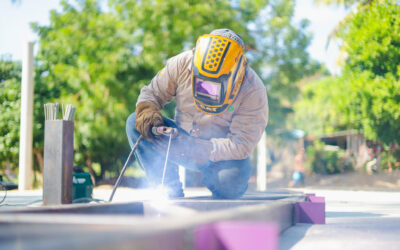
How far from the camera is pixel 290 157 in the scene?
76.5 ft

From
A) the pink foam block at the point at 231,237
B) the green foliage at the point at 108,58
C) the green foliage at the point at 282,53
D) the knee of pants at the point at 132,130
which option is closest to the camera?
the pink foam block at the point at 231,237

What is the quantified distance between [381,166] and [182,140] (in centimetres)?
1472

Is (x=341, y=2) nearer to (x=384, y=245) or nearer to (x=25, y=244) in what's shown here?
(x=384, y=245)

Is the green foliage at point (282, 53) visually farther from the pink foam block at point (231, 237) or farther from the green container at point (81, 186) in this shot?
the pink foam block at point (231, 237)

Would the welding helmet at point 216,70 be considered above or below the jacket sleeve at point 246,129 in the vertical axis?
above

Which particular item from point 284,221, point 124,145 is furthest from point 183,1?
point 284,221

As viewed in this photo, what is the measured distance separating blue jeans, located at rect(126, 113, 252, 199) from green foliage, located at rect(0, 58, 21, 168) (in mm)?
7819

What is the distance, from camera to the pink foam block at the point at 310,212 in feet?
10.5

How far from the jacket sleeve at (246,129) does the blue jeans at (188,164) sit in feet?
0.41

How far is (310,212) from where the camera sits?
3.25 metres

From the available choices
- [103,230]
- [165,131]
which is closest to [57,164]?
[165,131]

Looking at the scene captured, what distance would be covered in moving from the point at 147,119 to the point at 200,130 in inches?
20.6

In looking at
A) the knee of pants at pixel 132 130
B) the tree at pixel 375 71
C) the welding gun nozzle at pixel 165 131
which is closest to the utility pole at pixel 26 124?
the knee of pants at pixel 132 130

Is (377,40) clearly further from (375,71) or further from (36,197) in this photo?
(36,197)
